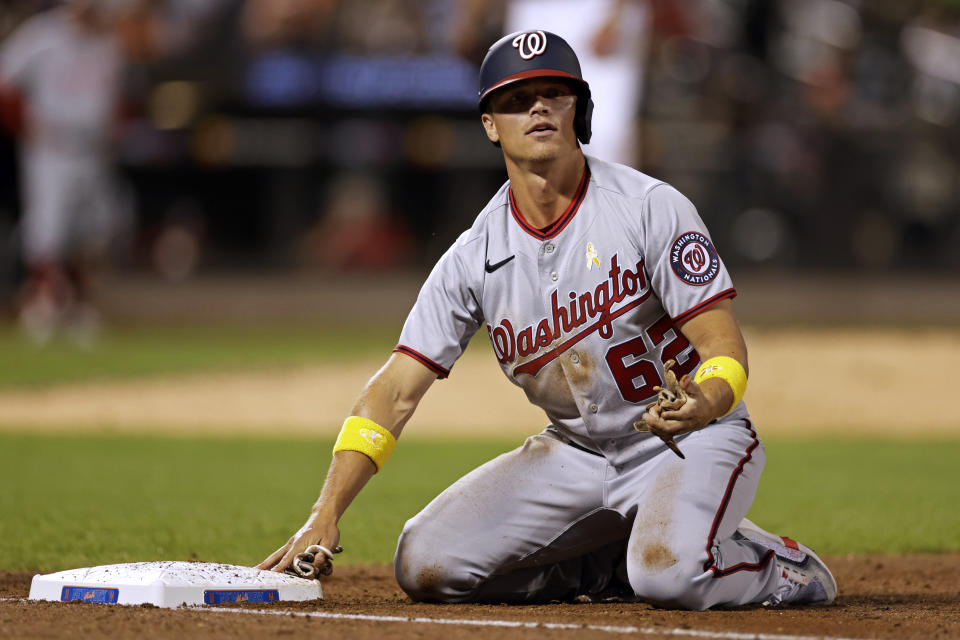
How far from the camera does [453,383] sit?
11078 mm

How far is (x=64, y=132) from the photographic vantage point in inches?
511

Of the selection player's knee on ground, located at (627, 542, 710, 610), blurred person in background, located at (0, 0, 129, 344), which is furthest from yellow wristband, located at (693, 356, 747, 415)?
blurred person in background, located at (0, 0, 129, 344)

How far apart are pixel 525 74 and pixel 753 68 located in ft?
41.8

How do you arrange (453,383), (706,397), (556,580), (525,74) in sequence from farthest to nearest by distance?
(453,383), (556,580), (525,74), (706,397)

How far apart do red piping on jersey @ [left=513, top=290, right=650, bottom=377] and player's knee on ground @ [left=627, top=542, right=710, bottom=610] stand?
611mm

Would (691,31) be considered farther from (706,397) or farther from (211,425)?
(706,397)

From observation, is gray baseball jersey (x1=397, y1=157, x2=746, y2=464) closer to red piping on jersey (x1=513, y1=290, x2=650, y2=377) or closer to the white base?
red piping on jersey (x1=513, y1=290, x2=650, y2=377)

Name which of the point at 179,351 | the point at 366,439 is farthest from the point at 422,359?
the point at 179,351

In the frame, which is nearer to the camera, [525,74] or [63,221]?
[525,74]

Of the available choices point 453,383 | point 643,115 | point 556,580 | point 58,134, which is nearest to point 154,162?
point 58,134

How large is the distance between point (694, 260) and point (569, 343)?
44cm

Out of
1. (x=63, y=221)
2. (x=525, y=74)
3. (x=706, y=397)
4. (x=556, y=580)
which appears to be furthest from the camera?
(x=63, y=221)

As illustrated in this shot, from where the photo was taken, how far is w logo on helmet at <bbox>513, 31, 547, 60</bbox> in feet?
13.0

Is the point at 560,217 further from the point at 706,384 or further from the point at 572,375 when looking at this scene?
the point at 706,384
